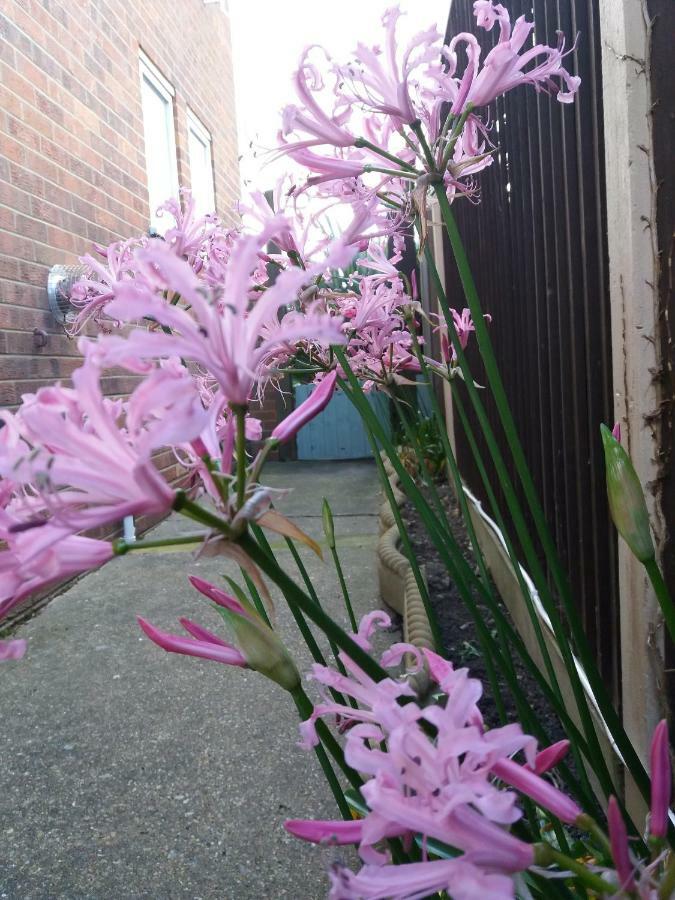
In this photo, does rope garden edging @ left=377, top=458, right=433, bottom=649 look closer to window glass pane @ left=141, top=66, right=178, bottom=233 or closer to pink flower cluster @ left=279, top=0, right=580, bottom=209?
pink flower cluster @ left=279, top=0, right=580, bottom=209

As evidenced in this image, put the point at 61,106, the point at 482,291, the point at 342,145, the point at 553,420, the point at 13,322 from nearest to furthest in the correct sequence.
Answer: the point at 342,145
the point at 553,420
the point at 482,291
the point at 13,322
the point at 61,106

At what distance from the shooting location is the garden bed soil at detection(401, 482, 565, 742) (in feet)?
6.98

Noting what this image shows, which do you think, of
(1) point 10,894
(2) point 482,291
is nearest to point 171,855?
(1) point 10,894

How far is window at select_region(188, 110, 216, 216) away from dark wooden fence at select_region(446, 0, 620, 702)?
524 centimetres

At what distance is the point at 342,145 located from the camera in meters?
0.96

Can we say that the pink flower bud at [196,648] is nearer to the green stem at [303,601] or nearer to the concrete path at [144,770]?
the green stem at [303,601]

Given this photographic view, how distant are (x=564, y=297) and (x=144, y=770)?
187cm

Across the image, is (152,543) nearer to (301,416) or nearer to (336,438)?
(301,416)

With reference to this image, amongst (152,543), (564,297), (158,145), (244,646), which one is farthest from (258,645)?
(158,145)

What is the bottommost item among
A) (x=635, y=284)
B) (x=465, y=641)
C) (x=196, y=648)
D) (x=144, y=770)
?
(x=144, y=770)

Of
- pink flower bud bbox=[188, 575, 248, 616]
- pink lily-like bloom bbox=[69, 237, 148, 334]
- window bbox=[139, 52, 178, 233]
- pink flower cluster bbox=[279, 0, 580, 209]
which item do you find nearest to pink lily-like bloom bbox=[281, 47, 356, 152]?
pink flower cluster bbox=[279, 0, 580, 209]

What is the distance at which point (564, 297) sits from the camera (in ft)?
6.33

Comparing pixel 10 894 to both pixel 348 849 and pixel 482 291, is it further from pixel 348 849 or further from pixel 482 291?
pixel 482 291

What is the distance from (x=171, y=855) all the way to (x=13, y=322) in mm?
2753
